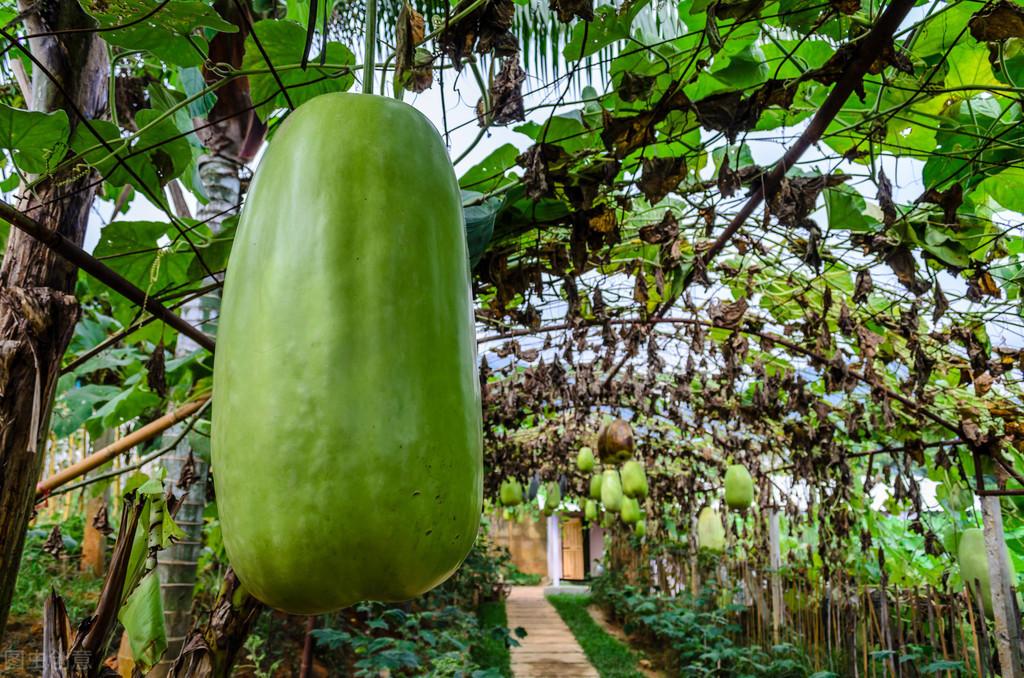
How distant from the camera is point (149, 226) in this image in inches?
50.8

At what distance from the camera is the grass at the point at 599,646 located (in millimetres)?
8130

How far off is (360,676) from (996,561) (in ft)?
11.2

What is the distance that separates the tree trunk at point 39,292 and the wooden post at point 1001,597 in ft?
13.1

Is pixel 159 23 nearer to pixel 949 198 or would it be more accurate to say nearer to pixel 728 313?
pixel 949 198

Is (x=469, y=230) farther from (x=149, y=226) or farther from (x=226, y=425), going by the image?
(x=226, y=425)

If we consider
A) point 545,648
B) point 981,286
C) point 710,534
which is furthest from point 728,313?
point 545,648

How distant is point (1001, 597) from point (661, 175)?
3.29 metres

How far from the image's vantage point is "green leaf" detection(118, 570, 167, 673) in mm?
988

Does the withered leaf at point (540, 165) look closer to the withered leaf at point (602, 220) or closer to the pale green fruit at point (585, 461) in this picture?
the withered leaf at point (602, 220)

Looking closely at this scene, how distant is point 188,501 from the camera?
1915mm

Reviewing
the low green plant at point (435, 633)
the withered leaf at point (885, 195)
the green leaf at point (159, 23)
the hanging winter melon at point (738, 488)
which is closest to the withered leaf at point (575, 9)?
the green leaf at point (159, 23)

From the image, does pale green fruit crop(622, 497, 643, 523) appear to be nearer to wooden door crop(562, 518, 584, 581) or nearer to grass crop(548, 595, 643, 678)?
grass crop(548, 595, 643, 678)

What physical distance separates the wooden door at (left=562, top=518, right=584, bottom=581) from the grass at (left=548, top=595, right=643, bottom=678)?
10018 millimetres

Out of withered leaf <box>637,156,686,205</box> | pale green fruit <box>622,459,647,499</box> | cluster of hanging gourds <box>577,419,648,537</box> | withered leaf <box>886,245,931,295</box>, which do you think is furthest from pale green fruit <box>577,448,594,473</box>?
withered leaf <box>637,156,686,205</box>
